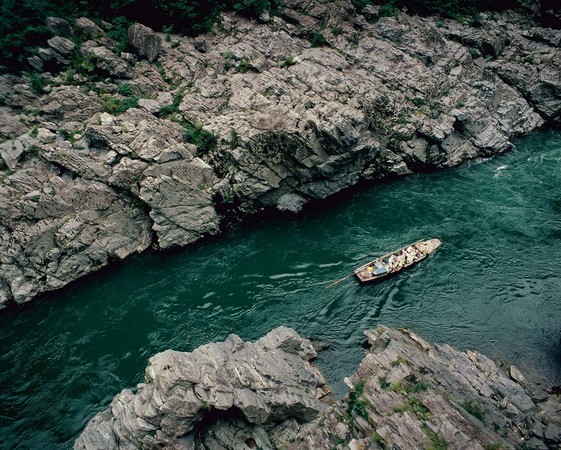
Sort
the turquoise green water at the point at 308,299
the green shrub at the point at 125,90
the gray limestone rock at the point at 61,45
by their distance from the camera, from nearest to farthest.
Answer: the turquoise green water at the point at 308,299, the gray limestone rock at the point at 61,45, the green shrub at the point at 125,90

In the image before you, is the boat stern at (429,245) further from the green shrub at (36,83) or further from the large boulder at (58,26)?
the large boulder at (58,26)

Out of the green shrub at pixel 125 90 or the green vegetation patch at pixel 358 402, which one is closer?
the green vegetation patch at pixel 358 402

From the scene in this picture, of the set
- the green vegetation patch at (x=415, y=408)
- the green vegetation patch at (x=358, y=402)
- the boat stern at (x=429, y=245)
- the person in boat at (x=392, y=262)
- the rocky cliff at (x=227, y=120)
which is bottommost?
the green vegetation patch at (x=358, y=402)

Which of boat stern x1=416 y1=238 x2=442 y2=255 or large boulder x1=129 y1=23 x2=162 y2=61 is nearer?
boat stern x1=416 y1=238 x2=442 y2=255

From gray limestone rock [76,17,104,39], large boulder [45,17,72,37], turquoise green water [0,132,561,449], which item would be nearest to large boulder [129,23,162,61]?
gray limestone rock [76,17,104,39]

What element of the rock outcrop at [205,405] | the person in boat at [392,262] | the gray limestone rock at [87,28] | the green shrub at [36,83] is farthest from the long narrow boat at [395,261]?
the gray limestone rock at [87,28]

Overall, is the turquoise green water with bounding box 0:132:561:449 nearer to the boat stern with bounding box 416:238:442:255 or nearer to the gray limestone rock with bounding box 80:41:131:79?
the boat stern with bounding box 416:238:442:255
